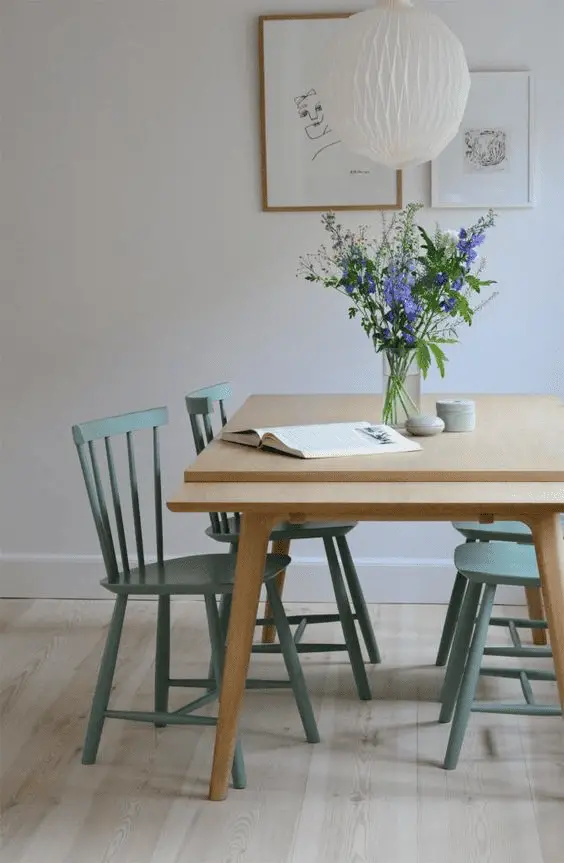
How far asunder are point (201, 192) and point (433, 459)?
179 cm

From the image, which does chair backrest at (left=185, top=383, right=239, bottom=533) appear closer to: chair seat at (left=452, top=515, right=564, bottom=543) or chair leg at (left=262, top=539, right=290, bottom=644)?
chair leg at (left=262, top=539, right=290, bottom=644)

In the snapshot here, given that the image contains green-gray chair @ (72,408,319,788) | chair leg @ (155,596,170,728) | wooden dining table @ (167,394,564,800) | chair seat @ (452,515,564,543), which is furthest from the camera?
chair seat @ (452,515,564,543)

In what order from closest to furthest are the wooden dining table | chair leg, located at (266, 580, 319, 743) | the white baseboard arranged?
1. the wooden dining table
2. chair leg, located at (266, 580, 319, 743)
3. the white baseboard

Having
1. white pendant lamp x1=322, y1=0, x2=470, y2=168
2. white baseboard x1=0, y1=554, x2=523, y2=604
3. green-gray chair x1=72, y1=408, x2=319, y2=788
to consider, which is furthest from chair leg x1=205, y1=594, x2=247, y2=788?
white baseboard x1=0, y1=554, x2=523, y2=604

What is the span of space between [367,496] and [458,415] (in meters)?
0.63

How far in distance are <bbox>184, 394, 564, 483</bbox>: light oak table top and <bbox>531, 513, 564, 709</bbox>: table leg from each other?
10cm

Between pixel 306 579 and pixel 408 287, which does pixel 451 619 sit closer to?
pixel 306 579

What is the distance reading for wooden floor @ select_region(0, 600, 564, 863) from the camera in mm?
2248

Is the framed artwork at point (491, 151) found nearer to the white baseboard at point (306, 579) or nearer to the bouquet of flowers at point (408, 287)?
the bouquet of flowers at point (408, 287)

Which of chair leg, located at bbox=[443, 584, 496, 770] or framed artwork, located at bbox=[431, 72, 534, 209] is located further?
framed artwork, located at bbox=[431, 72, 534, 209]

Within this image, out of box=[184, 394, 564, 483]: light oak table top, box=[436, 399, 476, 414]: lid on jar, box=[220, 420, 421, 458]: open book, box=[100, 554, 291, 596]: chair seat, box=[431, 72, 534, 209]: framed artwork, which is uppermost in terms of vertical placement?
box=[431, 72, 534, 209]: framed artwork

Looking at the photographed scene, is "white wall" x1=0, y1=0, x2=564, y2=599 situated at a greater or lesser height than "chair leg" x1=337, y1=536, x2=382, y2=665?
greater

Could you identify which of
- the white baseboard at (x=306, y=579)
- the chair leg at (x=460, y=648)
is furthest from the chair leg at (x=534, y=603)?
the chair leg at (x=460, y=648)

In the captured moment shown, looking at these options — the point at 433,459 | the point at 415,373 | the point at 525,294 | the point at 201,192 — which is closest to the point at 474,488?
the point at 433,459
